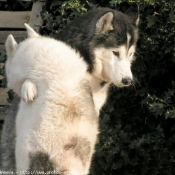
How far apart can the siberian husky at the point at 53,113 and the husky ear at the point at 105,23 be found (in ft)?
4.29

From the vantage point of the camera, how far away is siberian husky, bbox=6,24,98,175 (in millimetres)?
3057

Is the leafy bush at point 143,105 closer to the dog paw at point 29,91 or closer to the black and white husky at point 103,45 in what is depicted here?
the black and white husky at point 103,45

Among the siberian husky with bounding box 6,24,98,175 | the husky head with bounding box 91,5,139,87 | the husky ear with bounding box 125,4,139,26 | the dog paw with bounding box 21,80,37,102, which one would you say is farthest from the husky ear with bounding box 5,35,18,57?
the husky ear with bounding box 125,4,139,26

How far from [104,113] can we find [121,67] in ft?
3.16

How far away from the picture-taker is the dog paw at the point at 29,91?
10.3 ft

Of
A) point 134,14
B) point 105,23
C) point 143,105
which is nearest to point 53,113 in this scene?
point 105,23

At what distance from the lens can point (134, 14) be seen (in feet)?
16.1

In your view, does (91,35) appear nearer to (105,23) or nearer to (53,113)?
(105,23)

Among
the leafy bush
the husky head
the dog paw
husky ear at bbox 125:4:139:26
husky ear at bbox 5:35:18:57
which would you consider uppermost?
the dog paw

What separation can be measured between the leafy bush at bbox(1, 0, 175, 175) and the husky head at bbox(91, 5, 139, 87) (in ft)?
1.46

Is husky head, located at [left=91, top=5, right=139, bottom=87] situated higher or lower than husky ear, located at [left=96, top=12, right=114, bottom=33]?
lower

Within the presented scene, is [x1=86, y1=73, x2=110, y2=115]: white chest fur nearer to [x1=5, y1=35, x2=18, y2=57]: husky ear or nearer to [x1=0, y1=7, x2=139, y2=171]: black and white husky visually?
[x1=0, y1=7, x2=139, y2=171]: black and white husky

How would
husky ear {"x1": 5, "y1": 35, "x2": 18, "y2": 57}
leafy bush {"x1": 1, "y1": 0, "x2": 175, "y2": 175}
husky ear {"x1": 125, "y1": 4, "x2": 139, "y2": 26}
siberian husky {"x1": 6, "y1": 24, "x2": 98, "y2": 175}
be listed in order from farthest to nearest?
leafy bush {"x1": 1, "y1": 0, "x2": 175, "y2": 175} < husky ear {"x1": 125, "y1": 4, "x2": 139, "y2": 26} < husky ear {"x1": 5, "y1": 35, "x2": 18, "y2": 57} < siberian husky {"x1": 6, "y1": 24, "x2": 98, "y2": 175}

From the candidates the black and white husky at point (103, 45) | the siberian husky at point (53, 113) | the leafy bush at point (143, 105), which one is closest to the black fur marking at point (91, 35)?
the black and white husky at point (103, 45)
